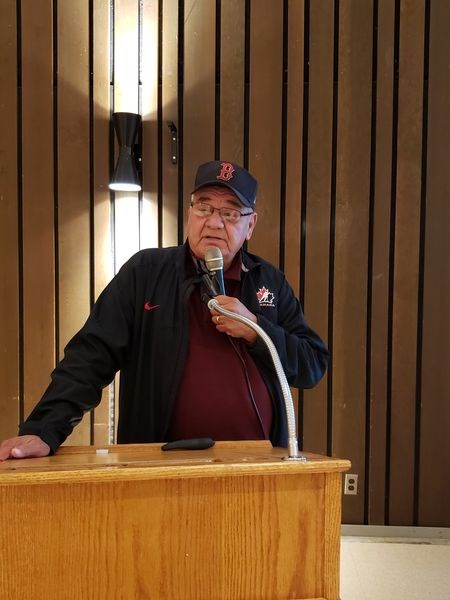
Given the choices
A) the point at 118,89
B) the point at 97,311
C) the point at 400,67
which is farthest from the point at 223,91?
the point at 97,311

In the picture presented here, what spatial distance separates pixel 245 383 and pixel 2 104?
2.43 meters

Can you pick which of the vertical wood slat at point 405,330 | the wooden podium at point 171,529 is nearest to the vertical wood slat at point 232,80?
the vertical wood slat at point 405,330

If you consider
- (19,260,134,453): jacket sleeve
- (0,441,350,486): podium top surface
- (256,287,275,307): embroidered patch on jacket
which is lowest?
(0,441,350,486): podium top surface

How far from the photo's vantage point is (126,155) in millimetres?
2824

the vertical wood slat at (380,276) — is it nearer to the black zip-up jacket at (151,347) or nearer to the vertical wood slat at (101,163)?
the black zip-up jacket at (151,347)

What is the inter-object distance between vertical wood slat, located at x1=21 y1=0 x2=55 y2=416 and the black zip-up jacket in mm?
1518

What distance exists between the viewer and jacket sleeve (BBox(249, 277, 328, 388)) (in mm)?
1482

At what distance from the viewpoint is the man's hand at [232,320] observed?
4.02 feet

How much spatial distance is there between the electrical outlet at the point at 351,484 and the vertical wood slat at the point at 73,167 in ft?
5.08

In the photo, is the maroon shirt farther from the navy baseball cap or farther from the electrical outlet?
the electrical outlet

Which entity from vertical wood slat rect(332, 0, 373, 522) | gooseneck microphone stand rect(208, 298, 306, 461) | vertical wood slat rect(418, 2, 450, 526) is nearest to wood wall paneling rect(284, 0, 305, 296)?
vertical wood slat rect(332, 0, 373, 522)

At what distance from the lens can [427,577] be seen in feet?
8.32

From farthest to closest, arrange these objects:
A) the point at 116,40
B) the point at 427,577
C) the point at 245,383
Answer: the point at 116,40, the point at 427,577, the point at 245,383

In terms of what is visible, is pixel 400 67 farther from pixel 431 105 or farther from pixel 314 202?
pixel 314 202
